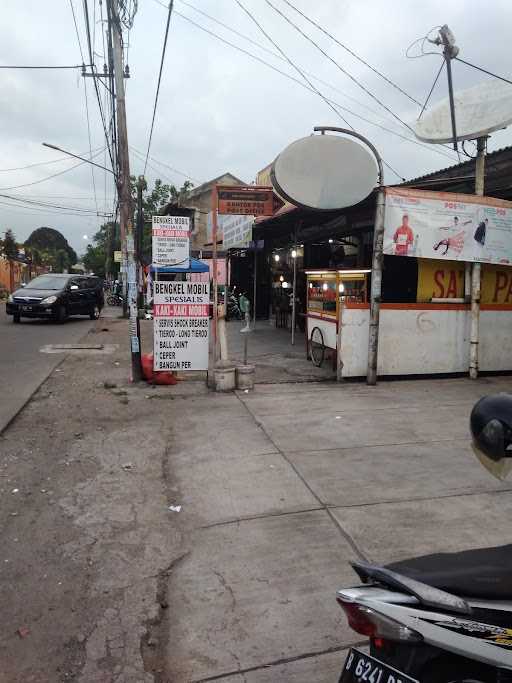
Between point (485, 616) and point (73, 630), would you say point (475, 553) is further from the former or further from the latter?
point (73, 630)

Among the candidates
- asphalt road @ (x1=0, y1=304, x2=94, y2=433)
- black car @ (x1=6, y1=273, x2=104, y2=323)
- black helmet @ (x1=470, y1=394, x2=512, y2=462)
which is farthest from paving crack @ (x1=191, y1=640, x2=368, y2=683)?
black car @ (x1=6, y1=273, x2=104, y2=323)

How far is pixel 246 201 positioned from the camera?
8219mm

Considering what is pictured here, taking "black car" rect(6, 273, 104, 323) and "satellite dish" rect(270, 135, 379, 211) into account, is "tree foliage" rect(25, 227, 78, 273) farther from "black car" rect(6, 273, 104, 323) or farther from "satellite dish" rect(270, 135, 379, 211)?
"satellite dish" rect(270, 135, 379, 211)

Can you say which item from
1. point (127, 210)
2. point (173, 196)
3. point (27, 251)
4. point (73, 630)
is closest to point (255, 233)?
point (127, 210)

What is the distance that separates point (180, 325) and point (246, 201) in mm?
2264

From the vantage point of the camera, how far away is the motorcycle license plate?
1.57 m

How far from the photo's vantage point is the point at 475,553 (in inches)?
76.4

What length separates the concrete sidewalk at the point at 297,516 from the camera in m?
2.58

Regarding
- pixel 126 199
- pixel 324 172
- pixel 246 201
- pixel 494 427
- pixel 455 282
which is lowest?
pixel 494 427

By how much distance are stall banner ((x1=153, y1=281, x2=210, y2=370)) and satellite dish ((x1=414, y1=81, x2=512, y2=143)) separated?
460 cm

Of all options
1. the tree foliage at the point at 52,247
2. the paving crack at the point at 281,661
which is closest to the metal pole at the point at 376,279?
the paving crack at the point at 281,661

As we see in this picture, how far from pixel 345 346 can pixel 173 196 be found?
30.6 m

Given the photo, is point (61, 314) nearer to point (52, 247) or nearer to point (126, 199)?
point (126, 199)

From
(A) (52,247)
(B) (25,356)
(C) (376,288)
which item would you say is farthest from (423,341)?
(A) (52,247)
